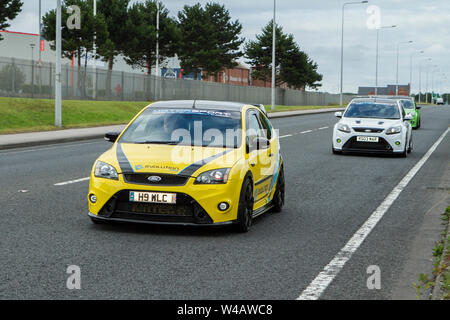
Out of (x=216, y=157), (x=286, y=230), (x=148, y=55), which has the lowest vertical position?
(x=286, y=230)

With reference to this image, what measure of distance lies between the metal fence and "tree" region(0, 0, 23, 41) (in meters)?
11.0

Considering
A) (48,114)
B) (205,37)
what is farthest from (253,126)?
(205,37)

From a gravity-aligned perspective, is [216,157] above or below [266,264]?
above

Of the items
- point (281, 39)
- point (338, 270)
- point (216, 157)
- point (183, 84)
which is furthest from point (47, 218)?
point (281, 39)

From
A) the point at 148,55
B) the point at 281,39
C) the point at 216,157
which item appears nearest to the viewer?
the point at 216,157

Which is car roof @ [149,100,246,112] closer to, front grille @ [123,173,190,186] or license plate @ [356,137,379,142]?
front grille @ [123,173,190,186]

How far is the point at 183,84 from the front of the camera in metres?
61.4

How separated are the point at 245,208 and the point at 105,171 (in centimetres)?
149

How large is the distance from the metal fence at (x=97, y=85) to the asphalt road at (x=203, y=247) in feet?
94.4

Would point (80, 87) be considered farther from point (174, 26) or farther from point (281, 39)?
point (281, 39)

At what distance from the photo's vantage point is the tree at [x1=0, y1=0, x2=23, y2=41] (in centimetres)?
5600

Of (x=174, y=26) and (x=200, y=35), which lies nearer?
(x=174, y=26)
